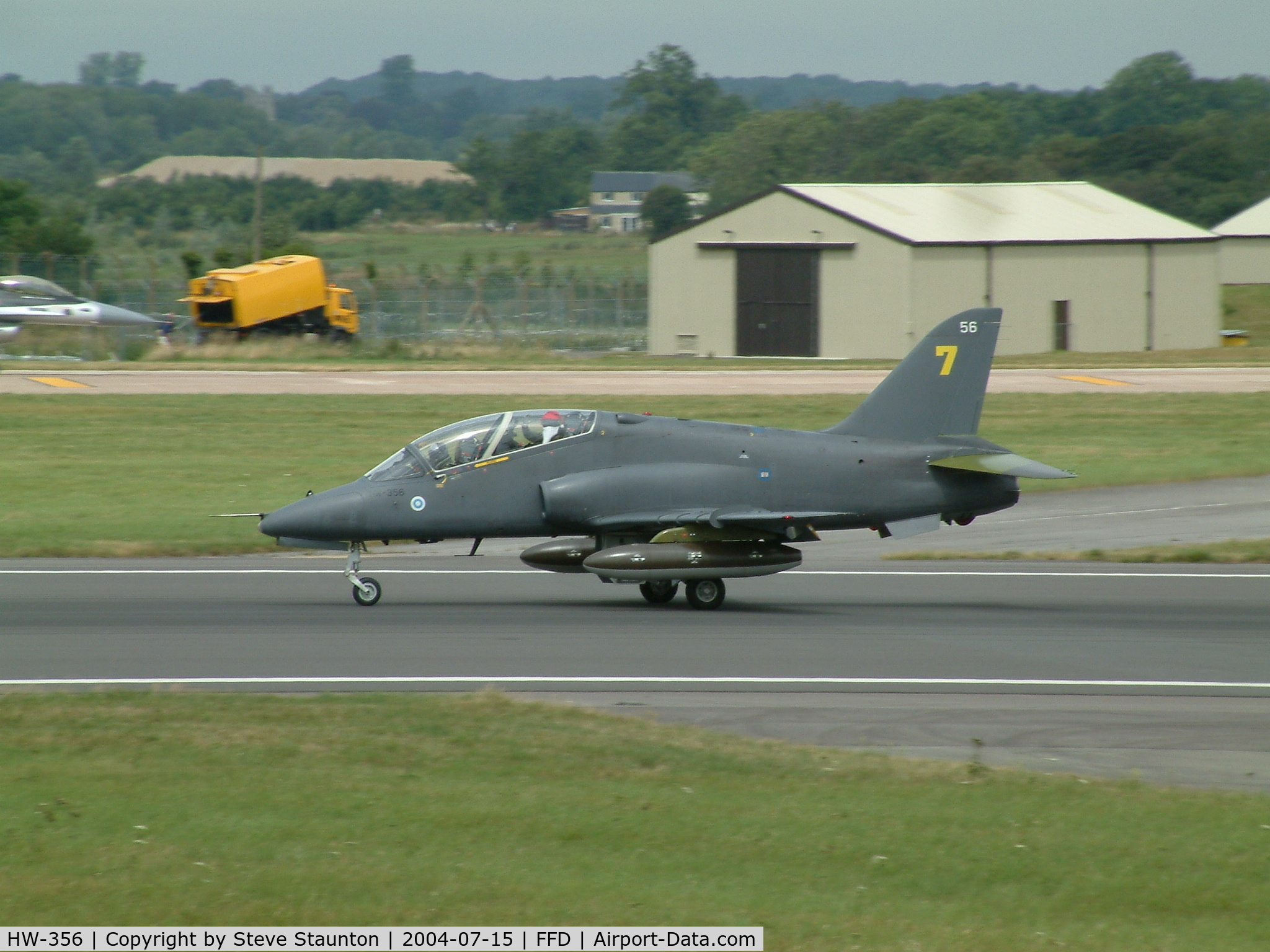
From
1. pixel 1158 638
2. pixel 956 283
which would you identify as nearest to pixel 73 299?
pixel 956 283

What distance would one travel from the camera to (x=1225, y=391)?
42.4 meters

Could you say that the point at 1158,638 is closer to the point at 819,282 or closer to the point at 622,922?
the point at 622,922

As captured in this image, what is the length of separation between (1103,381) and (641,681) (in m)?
36.0

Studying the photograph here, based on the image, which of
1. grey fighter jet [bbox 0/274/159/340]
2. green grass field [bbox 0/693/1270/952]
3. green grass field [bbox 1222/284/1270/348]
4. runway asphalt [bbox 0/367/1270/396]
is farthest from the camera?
green grass field [bbox 1222/284/1270/348]

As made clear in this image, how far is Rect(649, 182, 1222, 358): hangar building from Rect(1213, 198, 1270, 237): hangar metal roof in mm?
22114

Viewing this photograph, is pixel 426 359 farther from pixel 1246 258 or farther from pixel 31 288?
pixel 1246 258

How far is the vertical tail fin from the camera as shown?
17.7 metres

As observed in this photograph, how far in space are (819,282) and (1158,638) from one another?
4360cm

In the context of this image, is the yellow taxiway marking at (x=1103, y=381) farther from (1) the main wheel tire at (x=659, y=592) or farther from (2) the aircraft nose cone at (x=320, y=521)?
(2) the aircraft nose cone at (x=320, y=521)

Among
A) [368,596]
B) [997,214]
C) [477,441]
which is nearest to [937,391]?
[477,441]

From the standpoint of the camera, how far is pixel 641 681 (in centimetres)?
1328

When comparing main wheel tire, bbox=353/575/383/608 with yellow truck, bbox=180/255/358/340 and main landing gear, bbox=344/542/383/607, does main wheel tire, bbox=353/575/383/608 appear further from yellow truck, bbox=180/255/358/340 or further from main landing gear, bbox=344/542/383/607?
yellow truck, bbox=180/255/358/340
